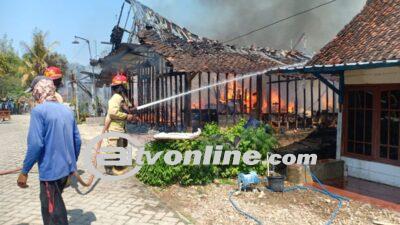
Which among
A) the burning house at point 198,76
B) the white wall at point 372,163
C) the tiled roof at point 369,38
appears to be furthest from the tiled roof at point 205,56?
the white wall at point 372,163

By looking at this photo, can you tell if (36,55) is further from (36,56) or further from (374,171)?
(374,171)

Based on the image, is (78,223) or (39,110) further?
(78,223)

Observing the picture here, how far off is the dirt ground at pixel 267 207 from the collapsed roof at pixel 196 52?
6.40 m

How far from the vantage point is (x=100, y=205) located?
6.43 metres

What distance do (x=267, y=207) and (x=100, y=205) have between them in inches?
120

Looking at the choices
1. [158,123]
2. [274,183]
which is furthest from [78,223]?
[158,123]

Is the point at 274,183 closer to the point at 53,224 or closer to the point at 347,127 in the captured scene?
the point at 347,127

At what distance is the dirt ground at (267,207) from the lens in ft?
19.7

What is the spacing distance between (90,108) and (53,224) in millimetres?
30706

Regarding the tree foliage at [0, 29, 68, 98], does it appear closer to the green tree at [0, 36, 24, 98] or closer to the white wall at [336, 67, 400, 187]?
the green tree at [0, 36, 24, 98]

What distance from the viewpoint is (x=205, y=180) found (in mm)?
7859

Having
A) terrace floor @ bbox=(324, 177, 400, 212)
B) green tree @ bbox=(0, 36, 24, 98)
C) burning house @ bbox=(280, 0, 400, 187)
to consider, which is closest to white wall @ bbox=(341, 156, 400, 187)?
burning house @ bbox=(280, 0, 400, 187)

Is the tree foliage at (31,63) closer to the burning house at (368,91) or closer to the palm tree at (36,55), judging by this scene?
the palm tree at (36,55)

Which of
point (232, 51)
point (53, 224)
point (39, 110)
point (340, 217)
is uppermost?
point (232, 51)
